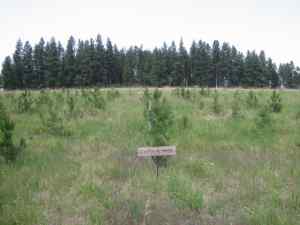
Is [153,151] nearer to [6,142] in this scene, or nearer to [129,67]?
[6,142]

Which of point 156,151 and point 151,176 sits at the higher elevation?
point 156,151

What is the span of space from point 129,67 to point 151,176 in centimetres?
4636

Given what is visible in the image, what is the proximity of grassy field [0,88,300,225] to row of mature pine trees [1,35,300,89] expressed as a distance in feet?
111

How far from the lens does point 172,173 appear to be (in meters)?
5.38

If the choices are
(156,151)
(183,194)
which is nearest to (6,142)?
(156,151)

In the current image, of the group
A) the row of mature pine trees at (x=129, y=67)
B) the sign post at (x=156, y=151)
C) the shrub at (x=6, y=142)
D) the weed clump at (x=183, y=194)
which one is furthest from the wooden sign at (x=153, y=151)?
the row of mature pine trees at (x=129, y=67)

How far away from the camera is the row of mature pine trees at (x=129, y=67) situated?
4144cm

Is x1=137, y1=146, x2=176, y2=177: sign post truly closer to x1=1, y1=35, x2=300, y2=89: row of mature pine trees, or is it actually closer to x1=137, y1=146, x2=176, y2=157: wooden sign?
x1=137, y1=146, x2=176, y2=157: wooden sign

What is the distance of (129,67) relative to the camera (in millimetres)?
50000

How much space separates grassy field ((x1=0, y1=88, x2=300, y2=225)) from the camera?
12.6 ft

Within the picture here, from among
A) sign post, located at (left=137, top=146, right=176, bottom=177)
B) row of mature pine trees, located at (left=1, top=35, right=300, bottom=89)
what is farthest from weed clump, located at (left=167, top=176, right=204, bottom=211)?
row of mature pine trees, located at (left=1, top=35, right=300, bottom=89)

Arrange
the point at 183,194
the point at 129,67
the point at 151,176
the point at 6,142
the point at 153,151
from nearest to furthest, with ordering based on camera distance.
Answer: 1. the point at 183,194
2. the point at 153,151
3. the point at 151,176
4. the point at 6,142
5. the point at 129,67

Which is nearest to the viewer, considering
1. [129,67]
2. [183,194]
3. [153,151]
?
[183,194]

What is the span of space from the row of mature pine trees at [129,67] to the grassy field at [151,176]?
3375cm
